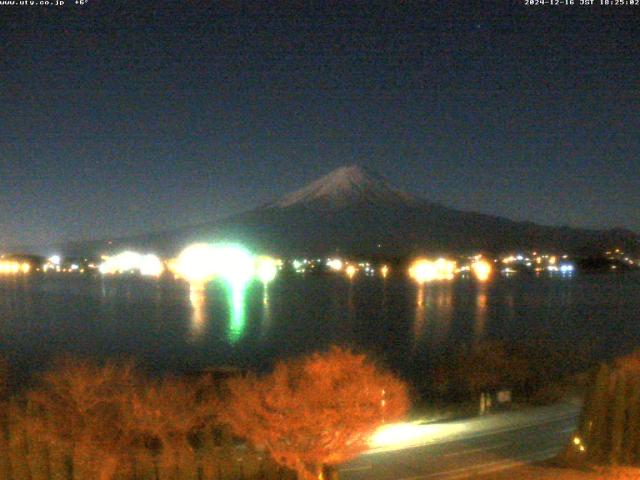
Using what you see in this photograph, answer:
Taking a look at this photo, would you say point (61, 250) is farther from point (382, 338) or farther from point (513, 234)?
point (382, 338)

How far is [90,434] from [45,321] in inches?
932

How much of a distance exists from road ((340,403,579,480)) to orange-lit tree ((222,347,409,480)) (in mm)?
1151

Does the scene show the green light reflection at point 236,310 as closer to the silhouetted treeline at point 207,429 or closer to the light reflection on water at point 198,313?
the light reflection on water at point 198,313

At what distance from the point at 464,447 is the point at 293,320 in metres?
21.4

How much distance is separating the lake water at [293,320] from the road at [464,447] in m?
7.27

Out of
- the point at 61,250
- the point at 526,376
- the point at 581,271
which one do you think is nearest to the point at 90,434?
the point at 526,376

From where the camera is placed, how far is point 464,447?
7.64 m

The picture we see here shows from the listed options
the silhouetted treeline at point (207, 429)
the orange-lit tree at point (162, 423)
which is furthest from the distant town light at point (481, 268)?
the silhouetted treeline at point (207, 429)

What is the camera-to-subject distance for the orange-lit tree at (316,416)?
5.13 meters

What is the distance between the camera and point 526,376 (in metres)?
13.9

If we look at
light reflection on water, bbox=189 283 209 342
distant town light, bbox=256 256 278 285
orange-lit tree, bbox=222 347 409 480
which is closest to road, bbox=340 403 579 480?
orange-lit tree, bbox=222 347 409 480

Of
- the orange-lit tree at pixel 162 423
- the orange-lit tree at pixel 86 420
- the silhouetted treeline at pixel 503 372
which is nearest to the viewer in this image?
the orange-lit tree at pixel 86 420

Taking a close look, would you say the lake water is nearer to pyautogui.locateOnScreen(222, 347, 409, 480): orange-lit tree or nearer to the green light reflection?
the green light reflection

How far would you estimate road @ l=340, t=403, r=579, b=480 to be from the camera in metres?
6.53
